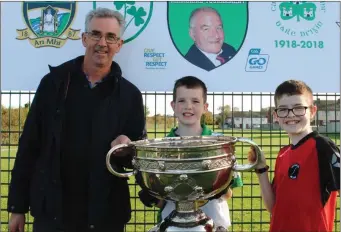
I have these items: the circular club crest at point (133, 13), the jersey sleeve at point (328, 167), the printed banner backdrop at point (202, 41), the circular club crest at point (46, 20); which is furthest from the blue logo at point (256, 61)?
the circular club crest at point (46, 20)

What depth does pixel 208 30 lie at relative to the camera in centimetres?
223

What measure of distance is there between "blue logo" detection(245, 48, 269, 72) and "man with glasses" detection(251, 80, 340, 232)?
0.55 meters

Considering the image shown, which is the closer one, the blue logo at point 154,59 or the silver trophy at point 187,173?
the silver trophy at point 187,173

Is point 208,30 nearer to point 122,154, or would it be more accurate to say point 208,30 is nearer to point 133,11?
point 133,11

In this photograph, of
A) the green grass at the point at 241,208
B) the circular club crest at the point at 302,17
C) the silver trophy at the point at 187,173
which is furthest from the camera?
the green grass at the point at 241,208

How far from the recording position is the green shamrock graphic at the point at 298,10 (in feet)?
7.24

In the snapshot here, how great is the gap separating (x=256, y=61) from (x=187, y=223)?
1.24 m

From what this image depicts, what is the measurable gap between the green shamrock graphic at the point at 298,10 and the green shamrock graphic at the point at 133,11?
31.3 inches

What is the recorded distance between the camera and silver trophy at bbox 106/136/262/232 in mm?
1241

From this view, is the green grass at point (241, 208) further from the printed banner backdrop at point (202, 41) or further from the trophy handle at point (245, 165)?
the trophy handle at point (245, 165)

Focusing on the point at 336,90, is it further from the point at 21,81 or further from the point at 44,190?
the point at 21,81

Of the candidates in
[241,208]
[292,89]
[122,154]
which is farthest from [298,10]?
[241,208]

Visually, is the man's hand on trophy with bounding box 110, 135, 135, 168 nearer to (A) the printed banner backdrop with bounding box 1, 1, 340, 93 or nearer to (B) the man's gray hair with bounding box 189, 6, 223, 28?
(A) the printed banner backdrop with bounding box 1, 1, 340, 93

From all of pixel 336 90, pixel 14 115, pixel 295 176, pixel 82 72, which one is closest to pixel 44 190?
pixel 82 72
